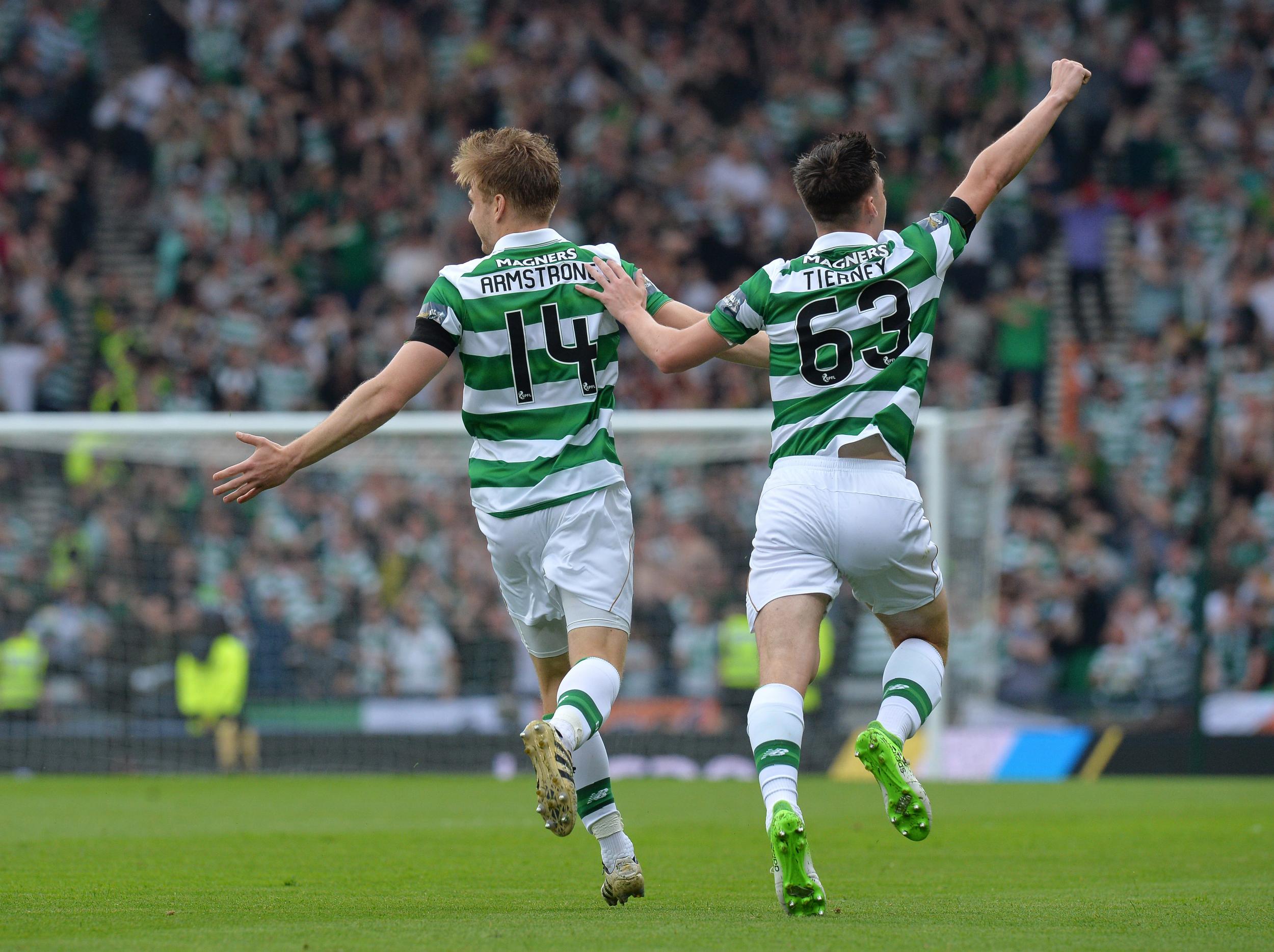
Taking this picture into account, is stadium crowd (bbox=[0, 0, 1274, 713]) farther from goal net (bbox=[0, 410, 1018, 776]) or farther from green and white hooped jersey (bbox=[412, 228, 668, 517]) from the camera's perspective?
green and white hooped jersey (bbox=[412, 228, 668, 517])

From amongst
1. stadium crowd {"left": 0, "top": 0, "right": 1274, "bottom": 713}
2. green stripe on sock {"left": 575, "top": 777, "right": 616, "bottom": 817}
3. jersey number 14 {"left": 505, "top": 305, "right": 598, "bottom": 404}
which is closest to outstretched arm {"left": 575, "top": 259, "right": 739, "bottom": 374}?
jersey number 14 {"left": 505, "top": 305, "right": 598, "bottom": 404}

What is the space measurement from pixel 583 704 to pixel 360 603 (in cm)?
1042

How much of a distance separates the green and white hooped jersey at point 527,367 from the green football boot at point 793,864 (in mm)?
1271

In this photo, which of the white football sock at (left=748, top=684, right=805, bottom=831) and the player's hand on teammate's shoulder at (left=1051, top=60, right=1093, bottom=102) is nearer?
the white football sock at (left=748, top=684, right=805, bottom=831)

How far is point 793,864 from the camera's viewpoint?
490 centimetres

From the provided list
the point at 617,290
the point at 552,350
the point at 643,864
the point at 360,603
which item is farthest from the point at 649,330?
the point at 360,603

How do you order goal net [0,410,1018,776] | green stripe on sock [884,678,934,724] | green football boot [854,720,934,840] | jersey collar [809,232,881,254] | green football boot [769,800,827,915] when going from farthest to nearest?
goal net [0,410,1018,776] < green stripe on sock [884,678,934,724] < jersey collar [809,232,881,254] < green football boot [854,720,934,840] < green football boot [769,800,827,915]

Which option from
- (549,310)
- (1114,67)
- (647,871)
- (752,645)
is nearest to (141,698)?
(752,645)

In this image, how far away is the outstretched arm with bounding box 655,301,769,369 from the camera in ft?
19.2

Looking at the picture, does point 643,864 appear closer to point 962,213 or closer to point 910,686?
point 910,686

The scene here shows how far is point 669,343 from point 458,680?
9986mm

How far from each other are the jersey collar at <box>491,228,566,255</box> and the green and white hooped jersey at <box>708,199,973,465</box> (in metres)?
0.65

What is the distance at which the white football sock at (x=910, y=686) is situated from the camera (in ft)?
17.8

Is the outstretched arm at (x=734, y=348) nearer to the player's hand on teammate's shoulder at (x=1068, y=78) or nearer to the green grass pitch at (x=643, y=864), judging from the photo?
the player's hand on teammate's shoulder at (x=1068, y=78)
